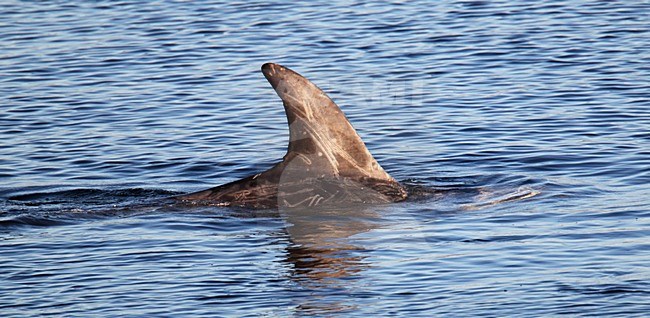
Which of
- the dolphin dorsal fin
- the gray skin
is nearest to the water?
the gray skin

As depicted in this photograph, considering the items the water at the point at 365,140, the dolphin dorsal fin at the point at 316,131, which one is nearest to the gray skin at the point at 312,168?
the dolphin dorsal fin at the point at 316,131

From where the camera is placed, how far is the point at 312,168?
13.1 m

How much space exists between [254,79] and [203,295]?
12.0 metres

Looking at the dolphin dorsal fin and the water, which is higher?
the dolphin dorsal fin

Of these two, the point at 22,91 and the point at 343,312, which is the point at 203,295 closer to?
the point at 343,312

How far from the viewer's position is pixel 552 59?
73.7 feet

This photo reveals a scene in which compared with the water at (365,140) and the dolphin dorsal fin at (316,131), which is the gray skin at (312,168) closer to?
the dolphin dorsal fin at (316,131)

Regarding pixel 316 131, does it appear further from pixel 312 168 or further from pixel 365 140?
pixel 365 140

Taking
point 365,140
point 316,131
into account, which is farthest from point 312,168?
point 365,140

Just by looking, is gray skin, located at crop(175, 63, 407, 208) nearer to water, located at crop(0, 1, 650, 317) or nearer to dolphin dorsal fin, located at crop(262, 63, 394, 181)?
dolphin dorsal fin, located at crop(262, 63, 394, 181)

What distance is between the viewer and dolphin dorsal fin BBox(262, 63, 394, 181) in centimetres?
1278

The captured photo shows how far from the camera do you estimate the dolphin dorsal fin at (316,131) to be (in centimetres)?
1278

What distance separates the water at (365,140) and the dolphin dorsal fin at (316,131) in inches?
19.0

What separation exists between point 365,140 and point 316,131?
194 inches
